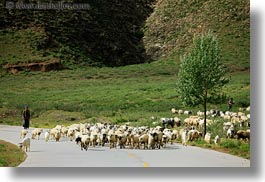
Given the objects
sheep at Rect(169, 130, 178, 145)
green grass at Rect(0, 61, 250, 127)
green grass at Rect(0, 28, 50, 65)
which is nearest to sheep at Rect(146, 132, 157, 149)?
sheep at Rect(169, 130, 178, 145)

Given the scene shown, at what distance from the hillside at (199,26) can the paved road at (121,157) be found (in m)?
2.95

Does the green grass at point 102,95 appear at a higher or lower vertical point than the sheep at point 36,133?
higher

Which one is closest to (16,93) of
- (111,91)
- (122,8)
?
(111,91)

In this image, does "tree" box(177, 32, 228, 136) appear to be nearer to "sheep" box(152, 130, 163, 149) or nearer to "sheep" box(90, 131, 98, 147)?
"sheep" box(152, 130, 163, 149)

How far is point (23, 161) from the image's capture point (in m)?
14.1

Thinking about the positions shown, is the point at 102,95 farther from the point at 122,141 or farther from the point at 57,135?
the point at 122,141

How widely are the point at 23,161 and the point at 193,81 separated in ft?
19.6

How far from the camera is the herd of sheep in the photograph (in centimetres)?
1587

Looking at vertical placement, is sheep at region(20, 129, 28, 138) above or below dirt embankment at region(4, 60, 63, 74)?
below

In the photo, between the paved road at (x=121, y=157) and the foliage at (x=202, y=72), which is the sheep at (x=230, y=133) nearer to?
the foliage at (x=202, y=72)

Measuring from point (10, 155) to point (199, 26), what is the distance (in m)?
11.9

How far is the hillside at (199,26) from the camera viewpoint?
17.3 m

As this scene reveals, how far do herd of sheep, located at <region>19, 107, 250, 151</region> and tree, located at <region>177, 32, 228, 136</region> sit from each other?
74 cm

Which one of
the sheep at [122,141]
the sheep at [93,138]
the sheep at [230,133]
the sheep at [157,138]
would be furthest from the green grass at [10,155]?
the sheep at [230,133]
